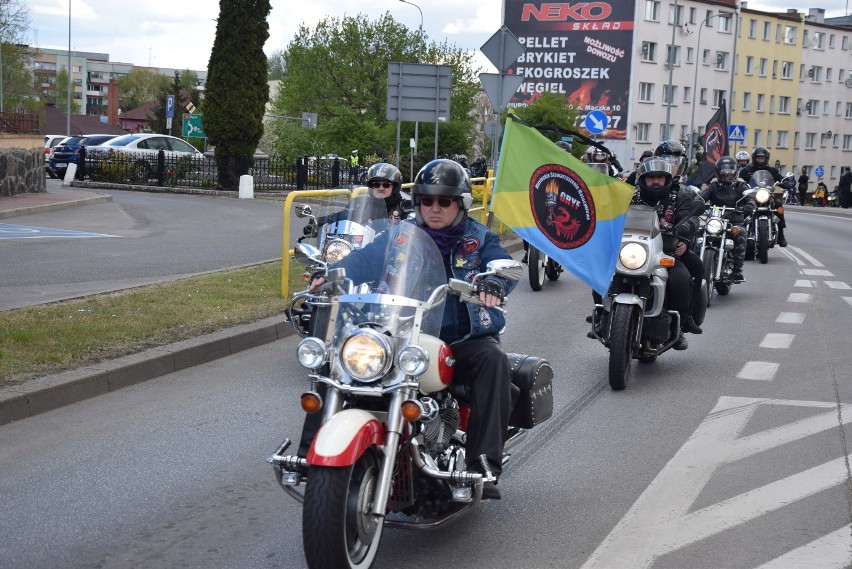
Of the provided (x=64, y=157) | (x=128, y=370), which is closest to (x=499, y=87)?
(x=128, y=370)

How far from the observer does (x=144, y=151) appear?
34250 millimetres

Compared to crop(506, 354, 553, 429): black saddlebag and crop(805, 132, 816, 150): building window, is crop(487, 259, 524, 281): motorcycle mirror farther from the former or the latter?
crop(805, 132, 816, 150): building window

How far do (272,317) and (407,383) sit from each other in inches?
256

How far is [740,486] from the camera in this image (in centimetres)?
575

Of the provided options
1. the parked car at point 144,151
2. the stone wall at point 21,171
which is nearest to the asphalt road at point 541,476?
the stone wall at point 21,171

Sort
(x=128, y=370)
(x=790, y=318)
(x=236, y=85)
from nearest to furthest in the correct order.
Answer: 1. (x=128, y=370)
2. (x=790, y=318)
3. (x=236, y=85)

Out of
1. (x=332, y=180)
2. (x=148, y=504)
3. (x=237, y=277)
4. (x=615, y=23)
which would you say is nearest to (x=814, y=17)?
(x=615, y=23)

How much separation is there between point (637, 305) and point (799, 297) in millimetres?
6927

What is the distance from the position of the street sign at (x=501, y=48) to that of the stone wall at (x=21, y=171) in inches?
430

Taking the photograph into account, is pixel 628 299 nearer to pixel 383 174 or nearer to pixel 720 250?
pixel 383 174

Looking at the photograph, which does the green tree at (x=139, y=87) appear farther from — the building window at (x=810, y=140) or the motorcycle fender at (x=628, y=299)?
the motorcycle fender at (x=628, y=299)

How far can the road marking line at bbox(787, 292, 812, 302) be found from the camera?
14234 mm

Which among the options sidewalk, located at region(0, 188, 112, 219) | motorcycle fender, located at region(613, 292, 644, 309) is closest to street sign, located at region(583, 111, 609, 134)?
sidewalk, located at region(0, 188, 112, 219)

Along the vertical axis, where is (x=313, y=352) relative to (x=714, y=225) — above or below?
below
